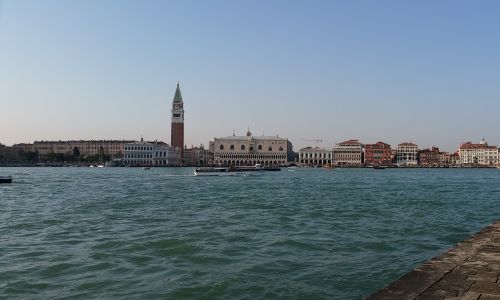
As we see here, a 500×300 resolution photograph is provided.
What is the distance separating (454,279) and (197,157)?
160 m

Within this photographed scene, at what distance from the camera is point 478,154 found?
151250mm

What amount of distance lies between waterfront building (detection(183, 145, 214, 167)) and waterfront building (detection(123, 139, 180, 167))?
1183 centimetres

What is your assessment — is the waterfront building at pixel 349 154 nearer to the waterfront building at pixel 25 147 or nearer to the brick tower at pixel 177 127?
the brick tower at pixel 177 127

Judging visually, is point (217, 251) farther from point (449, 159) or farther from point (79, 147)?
point (449, 159)

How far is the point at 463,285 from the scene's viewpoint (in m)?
5.11

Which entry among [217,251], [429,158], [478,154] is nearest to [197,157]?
Result: [429,158]

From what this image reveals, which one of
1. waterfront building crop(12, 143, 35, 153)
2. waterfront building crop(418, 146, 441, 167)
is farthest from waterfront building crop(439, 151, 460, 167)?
waterfront building crop(12, 143, 35, 153)

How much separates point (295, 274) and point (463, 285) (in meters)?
3.29

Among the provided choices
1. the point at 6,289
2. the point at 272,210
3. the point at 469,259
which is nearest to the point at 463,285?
the point at 469,259

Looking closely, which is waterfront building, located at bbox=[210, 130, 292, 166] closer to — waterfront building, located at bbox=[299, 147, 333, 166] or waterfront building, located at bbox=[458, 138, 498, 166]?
waterfront building, located at bbox=[299, 147, 333, 166]

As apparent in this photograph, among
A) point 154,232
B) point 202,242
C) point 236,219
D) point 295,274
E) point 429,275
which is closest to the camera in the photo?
point 429,275

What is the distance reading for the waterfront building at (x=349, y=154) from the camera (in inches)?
5773

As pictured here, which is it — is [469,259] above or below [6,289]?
above

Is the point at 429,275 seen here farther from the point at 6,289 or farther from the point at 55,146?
the point at 55,146
